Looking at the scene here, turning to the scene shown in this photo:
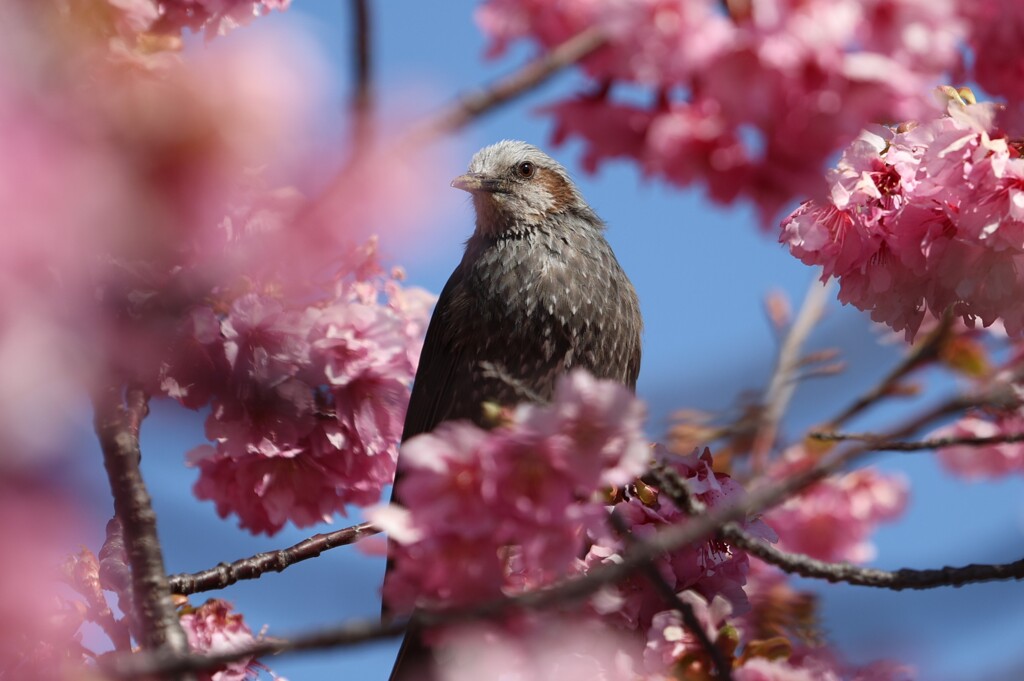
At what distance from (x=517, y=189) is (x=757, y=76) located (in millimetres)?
2917

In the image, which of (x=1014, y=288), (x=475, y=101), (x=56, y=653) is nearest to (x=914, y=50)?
(x=475, y=101)

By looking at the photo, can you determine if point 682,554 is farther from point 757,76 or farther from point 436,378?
point 436,378

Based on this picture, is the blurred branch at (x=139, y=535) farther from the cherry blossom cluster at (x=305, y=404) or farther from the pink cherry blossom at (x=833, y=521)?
the pink cherry blossom at (x=833, y=521)

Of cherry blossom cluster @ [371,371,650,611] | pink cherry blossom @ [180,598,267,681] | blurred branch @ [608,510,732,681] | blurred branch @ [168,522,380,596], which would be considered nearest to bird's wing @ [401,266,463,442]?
blurred branch @ [168,522,380,596]

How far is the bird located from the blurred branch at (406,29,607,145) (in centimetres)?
206

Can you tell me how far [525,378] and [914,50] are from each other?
2.30 m

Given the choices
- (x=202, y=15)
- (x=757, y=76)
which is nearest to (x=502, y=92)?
(x=757, y=76)

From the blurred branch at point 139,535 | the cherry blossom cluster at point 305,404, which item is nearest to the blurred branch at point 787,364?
the cherry blossom cluster at point 305,404

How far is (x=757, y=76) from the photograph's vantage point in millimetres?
1212

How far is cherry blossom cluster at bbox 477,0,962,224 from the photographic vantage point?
1.20m

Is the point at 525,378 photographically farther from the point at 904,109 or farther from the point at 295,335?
the point at 904,109

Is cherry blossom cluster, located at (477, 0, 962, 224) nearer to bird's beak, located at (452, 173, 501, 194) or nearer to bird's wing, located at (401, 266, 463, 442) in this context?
bird's wing, located at (401, 266, 463, 442)

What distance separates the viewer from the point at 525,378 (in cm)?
345

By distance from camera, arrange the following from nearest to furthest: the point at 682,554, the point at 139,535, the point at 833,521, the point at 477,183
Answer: the point at 139,535 → the point at 682,554 → the point at 477,183 → the point at 833,521
